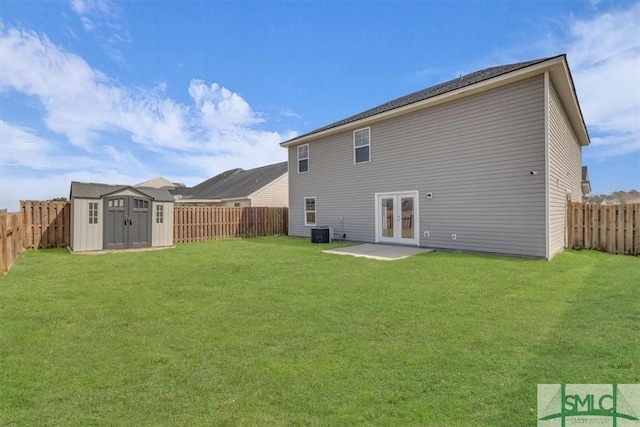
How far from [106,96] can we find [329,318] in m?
13.4

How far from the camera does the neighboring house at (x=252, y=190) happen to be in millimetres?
23312

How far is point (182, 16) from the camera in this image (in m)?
9.96

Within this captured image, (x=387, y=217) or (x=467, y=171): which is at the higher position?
(x=467, y=171)

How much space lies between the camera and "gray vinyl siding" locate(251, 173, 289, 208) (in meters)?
23.0

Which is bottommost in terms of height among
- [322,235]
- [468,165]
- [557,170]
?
[322,235]

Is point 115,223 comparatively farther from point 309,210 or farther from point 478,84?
point 478,84

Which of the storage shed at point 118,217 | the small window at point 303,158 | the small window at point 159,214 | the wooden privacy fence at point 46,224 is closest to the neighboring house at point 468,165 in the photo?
the small window at point 303,158

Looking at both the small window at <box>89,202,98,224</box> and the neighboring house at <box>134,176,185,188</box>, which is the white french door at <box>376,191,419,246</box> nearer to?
the small window at <box>89,202,98,224</box>

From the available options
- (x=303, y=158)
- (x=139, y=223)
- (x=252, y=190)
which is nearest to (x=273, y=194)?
(x=252, y=190)

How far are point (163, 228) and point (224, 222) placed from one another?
3912 millimetres

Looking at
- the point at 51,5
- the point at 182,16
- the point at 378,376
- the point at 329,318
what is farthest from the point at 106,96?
the point at 378,376

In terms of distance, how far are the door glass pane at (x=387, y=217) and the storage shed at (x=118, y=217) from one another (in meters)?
8.45

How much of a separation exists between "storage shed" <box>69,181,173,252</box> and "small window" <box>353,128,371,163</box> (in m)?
7.79

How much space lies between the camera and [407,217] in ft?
38.1
